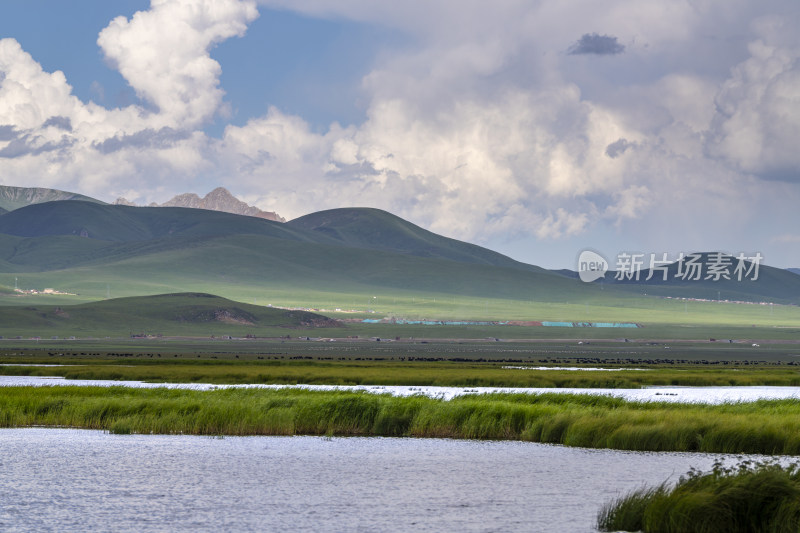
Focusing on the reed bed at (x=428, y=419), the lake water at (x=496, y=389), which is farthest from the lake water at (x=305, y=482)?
the lake water at (x=496, y=389)

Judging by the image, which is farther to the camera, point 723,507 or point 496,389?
point 496,389

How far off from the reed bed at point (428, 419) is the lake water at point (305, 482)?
3.79 ft

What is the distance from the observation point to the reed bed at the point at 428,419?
39531mm

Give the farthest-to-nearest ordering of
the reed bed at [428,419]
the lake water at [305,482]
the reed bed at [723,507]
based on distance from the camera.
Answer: the reed bed at [428,419] → the lake water at [305,482] → the reed bed at [723,507]

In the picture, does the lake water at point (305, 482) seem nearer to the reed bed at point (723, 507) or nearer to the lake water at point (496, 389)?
the reed bed at point (723, 507)

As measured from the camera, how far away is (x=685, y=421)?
40938mm

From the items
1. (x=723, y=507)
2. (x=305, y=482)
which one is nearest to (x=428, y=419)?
(x=305, y=482)

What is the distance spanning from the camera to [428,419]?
141ft

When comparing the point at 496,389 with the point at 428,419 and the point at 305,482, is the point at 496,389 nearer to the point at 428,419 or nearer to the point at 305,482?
the point at 428,419

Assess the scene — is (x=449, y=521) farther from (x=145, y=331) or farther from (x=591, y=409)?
(x=145, y=331)

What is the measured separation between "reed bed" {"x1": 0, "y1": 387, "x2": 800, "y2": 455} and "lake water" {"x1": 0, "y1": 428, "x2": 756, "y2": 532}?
1.16m

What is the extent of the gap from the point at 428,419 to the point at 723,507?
2043cm

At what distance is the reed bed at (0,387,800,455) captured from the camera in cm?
3953

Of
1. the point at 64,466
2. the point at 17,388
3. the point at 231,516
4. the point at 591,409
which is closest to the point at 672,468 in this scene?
the point at 591,409
